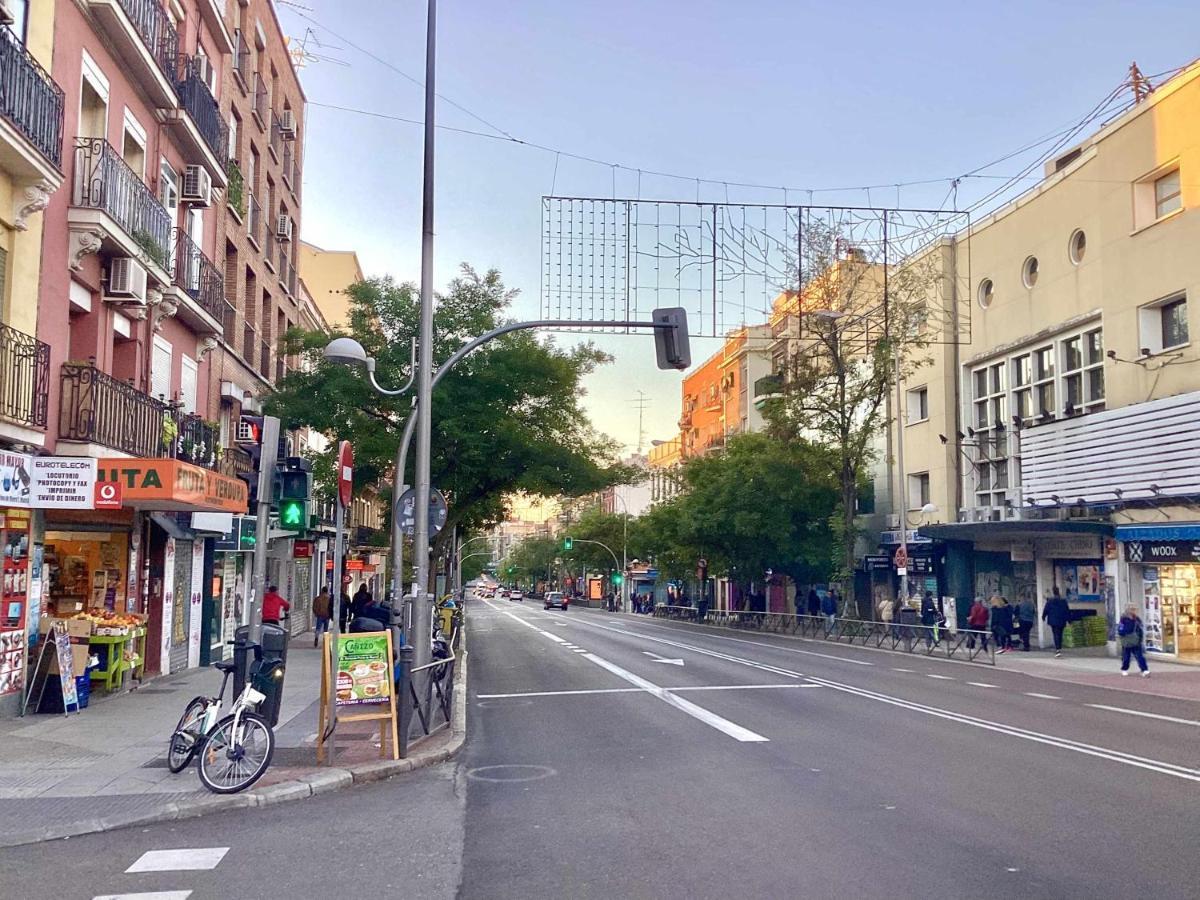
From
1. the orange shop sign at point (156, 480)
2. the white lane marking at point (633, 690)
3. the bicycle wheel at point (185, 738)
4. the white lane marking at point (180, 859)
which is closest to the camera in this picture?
the white lane marking at point (180, 859)

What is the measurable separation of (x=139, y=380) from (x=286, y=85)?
18.6 m

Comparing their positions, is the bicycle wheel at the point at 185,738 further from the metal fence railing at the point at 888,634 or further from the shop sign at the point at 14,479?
the metal fence railing at the point at 888,634

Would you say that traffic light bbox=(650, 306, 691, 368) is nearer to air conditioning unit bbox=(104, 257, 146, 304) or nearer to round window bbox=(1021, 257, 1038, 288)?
air conditioning unit bbox=(104, 257, 146, 304)

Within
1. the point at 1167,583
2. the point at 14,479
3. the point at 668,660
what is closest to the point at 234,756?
the point at 14,479

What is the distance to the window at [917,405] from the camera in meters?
38.9

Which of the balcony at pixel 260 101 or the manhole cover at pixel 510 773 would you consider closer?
the manhole cover at pixel 510 773

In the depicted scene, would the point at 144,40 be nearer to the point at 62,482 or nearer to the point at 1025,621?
the point at 62,482

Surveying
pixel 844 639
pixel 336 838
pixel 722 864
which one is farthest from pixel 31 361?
pixel 844 639

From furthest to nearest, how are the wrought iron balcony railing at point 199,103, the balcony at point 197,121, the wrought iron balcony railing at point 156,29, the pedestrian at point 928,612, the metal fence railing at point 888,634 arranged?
the pedestrian at point 928,612 < the metal fence railing at point 888,634 < the wrought iron balcony railing at point 199,103 < the balcony at point 197,121 < the wrought iron balcony railing at point 156,29

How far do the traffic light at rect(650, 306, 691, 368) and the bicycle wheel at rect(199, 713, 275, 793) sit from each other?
758 centimetres

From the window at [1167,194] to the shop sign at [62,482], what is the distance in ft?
78.4

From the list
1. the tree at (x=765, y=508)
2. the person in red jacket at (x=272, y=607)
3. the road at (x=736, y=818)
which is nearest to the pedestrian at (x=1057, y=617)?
the tree at (x=765, y=508)

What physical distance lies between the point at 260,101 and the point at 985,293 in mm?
22823

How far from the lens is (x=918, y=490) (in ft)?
129
